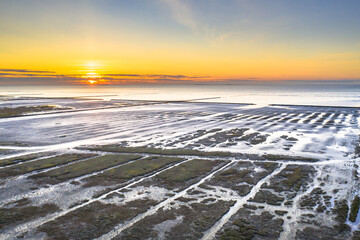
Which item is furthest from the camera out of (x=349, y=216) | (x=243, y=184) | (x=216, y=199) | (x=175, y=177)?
(x=175, y=177)

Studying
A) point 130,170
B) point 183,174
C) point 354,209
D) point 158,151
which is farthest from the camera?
point 158,151

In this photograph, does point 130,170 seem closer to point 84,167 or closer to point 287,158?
point 84,167

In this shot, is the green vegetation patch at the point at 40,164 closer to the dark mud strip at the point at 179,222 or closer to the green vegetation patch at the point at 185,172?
the green vegetation patch at the point at 185,172

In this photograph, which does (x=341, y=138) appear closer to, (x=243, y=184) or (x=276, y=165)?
(x=276, y=165)

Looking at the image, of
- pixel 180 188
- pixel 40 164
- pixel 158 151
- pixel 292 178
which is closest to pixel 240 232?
pixel 180 188

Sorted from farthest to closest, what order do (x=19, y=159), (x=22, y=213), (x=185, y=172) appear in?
(x=19, y=159)
(x=185, y=172)
(x=22, y=213)

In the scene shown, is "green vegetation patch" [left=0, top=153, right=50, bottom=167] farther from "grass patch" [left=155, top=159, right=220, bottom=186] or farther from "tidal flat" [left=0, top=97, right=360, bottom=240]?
"grass patch" [left=155, top=159, right=220, bottom=186]

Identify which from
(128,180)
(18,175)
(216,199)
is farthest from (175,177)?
(18,175)
